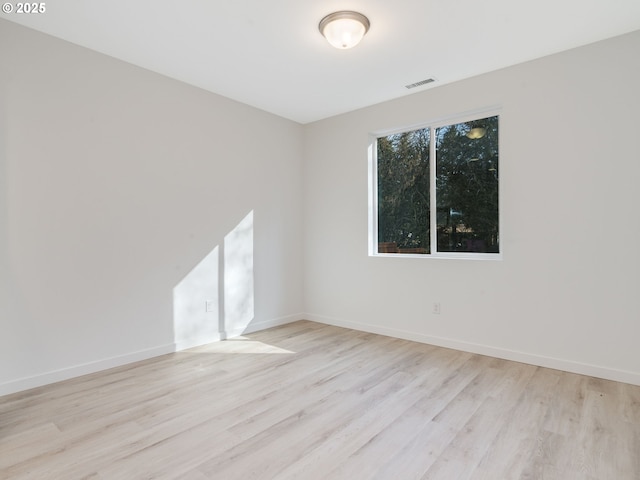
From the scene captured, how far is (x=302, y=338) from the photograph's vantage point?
3900 mm

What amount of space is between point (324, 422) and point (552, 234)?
2403mm

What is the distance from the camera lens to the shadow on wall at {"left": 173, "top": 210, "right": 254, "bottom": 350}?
3.52 meters

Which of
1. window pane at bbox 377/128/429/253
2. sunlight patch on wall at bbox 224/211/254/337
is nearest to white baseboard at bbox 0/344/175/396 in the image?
sunlight patch on wall at bbox 224/211/254/337

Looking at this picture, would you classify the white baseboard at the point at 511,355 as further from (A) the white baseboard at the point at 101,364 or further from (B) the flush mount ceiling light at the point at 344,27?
(B) the flush mount ceiling light at the point at 344,27

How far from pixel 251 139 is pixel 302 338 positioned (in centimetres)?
236

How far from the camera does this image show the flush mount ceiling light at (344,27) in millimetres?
2424

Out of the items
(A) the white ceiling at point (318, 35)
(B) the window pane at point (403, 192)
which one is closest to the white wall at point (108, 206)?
(A) the white ceiling at point (318, 35)

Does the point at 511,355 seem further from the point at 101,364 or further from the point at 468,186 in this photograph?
the point at 101,364

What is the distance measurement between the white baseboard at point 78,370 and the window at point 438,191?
259 centimetres

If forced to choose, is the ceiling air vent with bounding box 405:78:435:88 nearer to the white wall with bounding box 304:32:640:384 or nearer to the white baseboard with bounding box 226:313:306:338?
the white wall with bounding box 304:32:640:384

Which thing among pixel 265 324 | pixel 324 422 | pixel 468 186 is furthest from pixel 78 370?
pixel 468 186

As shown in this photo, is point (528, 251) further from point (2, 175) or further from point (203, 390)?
point (2, 175)

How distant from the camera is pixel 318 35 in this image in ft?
8.84

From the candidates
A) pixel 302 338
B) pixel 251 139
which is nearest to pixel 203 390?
pixel 302 338
